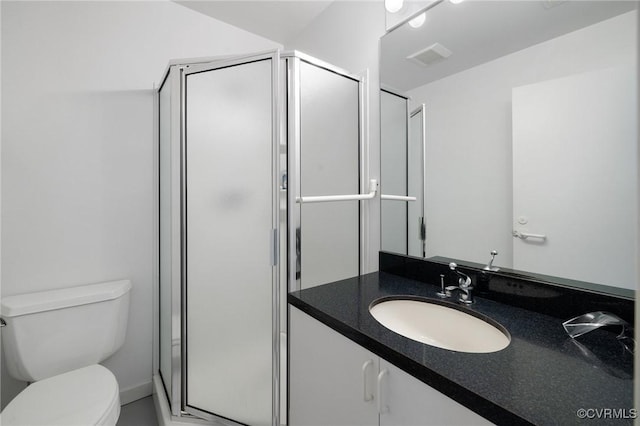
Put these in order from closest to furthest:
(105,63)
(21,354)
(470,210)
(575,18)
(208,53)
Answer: (575,18), (470,210), (21,354), (105,63), (208,53)

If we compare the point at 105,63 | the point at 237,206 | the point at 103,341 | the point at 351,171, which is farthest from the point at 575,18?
the point at 103,341

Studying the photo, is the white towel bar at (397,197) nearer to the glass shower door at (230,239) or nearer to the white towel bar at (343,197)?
the white towel bar at (343,197)

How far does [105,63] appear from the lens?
1.58 m

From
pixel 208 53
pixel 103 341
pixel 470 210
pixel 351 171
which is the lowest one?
pixel 103 341

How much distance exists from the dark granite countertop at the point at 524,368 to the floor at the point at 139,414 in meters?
1.40

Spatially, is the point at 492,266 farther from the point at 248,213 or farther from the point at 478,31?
the point at 248,213

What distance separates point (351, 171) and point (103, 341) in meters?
1.58

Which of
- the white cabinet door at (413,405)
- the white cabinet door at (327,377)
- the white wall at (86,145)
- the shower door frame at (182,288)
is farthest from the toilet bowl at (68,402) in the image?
the white cabinet door at (413,405)

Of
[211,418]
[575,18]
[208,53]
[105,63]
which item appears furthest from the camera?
[208,53]

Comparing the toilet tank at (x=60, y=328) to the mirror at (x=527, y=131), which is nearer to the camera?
the mirror at (x=527, y=131)

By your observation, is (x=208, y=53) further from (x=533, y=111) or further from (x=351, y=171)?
(x=533, y=111)

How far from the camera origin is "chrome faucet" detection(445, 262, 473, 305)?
101 centimetres

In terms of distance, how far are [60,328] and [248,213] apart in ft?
3.53

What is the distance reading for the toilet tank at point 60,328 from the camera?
1.25m
